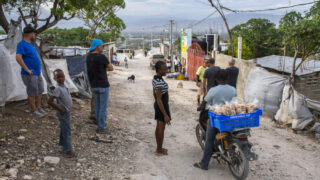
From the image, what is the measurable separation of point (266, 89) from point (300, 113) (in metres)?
1.33

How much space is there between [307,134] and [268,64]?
9672mm

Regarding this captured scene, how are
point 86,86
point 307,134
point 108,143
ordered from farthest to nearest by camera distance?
point 86,86, point 307,134, point 108,143

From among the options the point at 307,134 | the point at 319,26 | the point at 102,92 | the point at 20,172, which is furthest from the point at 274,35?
the point at 20,172

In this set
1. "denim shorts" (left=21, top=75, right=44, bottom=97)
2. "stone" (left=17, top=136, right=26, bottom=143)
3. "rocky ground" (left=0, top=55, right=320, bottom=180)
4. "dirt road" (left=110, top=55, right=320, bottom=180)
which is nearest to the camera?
"rocky ground" (left=0, top=55, right=320, bottom=180)

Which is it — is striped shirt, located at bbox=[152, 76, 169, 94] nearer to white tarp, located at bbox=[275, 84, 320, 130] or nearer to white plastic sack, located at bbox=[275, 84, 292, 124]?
white tarp, located at bbox=[275, 84, 320, 130]

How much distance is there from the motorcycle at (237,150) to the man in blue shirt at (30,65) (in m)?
3.55

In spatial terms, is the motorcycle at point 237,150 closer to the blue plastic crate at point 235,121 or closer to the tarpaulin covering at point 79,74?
the blue plastic crate at point 235,121

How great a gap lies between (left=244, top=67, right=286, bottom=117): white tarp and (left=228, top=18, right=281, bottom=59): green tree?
17.3 m

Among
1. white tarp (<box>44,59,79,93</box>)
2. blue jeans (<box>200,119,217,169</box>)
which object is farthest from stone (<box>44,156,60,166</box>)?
white tarp (<box>44,59,79,93</box>)

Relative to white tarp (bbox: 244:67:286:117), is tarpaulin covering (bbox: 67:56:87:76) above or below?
above

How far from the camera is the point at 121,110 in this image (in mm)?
8992

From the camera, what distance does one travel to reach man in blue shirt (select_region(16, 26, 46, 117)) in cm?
529

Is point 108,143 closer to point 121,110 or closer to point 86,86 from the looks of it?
point 121,110

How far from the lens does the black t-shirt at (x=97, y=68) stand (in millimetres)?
5559
